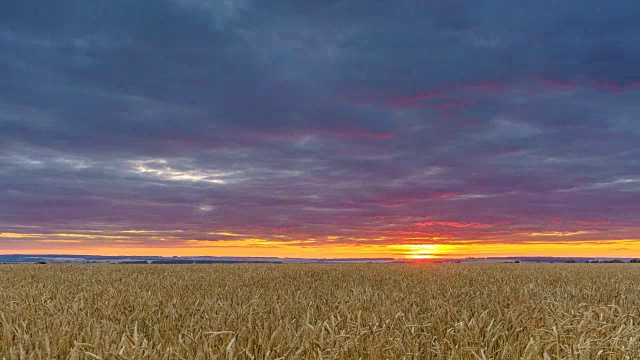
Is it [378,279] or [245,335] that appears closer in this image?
[245,335]

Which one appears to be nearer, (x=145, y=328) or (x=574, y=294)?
(x=145, y=328)

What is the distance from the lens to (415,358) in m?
4.25

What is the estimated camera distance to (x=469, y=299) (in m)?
9.12

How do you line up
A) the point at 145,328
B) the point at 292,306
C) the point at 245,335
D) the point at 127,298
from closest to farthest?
the point at 245,335 < the point at 145,328 < the point at 292,306 < the point at 127,298

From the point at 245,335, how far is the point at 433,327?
2.39m

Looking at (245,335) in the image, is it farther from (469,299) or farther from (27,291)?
(27,291)

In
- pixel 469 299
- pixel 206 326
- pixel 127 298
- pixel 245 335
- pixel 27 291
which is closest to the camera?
pixel 245 335

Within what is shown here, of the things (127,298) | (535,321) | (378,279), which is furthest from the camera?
(378,279)

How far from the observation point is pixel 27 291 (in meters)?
10.5

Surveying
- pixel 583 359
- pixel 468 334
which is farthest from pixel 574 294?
pixel 583 359

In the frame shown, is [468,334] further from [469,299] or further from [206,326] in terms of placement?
[469,299]

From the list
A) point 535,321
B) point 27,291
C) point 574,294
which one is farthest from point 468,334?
point 27,291

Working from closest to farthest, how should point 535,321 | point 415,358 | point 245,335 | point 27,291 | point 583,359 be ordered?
1. point 583,359
2. point 415,358
3. point 245,335
4. point 535,321
5. point 27,291

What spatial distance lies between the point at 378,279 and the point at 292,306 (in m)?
7.53
